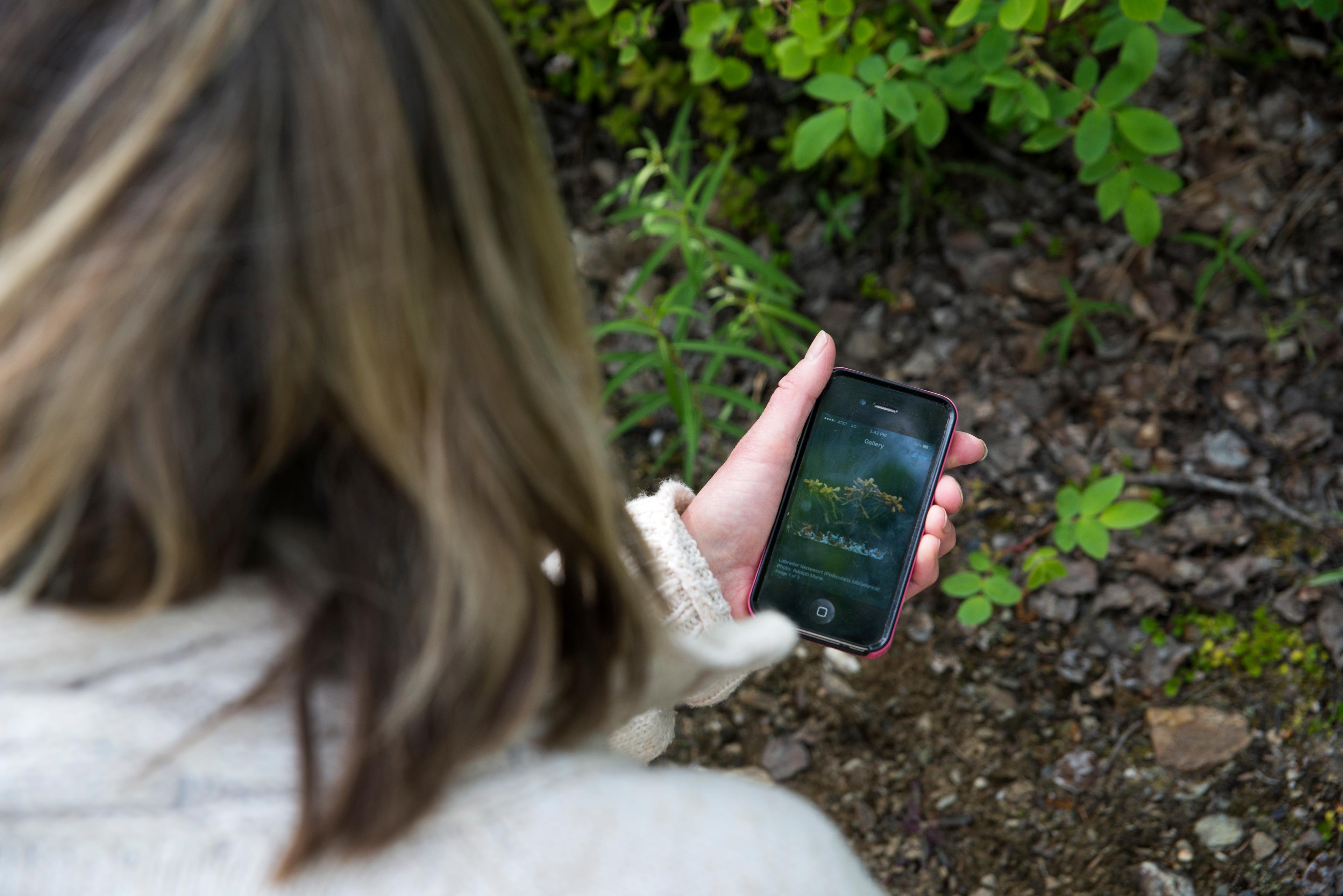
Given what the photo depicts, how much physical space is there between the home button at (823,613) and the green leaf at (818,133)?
0.68 m

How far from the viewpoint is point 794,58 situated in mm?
1413

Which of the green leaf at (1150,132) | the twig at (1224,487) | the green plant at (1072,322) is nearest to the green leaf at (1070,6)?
the green leaf at (1150,132)

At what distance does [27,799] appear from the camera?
0.54m

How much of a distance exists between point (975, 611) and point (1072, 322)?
73 cm

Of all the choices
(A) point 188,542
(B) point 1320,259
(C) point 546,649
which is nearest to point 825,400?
(C) point 546,649

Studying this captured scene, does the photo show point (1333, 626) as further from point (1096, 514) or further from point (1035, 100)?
point (1035, 100)

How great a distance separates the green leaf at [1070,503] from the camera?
1.32 metres

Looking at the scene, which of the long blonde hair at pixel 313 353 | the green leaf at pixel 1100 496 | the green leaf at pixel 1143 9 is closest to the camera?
the long blonde hair at pixel 313 353

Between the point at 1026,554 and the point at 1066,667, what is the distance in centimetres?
22

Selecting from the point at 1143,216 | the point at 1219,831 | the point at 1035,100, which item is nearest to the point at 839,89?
the point at 1035,100

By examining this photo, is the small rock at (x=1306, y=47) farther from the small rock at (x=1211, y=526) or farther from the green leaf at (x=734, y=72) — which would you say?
the green leaf at (x=734, y=72)

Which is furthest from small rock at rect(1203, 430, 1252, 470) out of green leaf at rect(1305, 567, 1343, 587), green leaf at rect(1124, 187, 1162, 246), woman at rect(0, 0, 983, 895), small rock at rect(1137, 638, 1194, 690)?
woman at rect(0, 0, 983, 895)

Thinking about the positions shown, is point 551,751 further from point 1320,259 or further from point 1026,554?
point 1320,259

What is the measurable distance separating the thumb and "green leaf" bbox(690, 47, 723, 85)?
0.63 m
